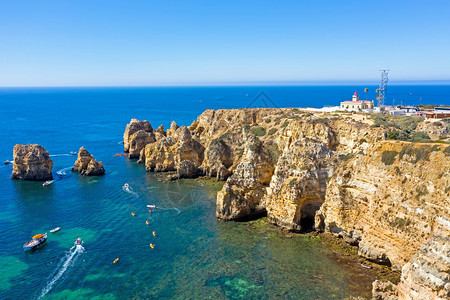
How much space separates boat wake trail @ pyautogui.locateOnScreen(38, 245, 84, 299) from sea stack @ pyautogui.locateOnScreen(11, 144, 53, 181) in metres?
33.3

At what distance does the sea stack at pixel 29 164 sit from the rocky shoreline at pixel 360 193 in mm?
28013

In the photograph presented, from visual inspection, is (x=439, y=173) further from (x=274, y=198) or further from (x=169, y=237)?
(x=169, y=237)

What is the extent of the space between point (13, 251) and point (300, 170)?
35825mm

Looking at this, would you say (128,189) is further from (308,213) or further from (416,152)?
(416,152)

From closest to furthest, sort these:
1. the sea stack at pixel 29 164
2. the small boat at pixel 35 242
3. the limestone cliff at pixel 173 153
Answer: the small boat at pixel 35 242, the sea stack at pixel 29 164, the limestone cliff at pixel 173 153

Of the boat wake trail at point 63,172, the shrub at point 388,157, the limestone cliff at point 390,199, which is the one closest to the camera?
the limestone cliff at point 390,199

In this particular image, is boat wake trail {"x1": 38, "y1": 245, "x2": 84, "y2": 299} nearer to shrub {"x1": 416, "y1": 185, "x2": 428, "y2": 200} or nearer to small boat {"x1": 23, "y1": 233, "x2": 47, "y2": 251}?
small boat {"x1": 23, "y1": 233, "x2": 47, "y2": 251}

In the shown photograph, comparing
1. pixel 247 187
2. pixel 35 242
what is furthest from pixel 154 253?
pixel 247 187

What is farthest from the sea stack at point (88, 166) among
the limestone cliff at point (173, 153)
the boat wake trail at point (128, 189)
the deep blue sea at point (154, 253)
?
the boat wake trail at point (128, 189)

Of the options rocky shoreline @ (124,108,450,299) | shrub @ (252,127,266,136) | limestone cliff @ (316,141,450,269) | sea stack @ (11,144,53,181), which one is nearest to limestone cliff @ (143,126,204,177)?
rocky shoreline @ (124,108,450,299)

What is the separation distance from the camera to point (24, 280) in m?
29.7

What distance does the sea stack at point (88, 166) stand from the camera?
64.8m

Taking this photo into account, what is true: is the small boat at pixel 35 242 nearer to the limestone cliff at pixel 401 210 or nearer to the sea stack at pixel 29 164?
the sea stack at pixel 29 164

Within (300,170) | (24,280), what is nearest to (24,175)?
(24,280)
